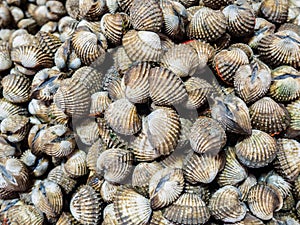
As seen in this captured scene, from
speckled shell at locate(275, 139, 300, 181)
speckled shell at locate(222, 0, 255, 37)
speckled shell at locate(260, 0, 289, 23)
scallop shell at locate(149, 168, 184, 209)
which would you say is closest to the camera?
scallop shell at locate(149, 168, 184, 209)

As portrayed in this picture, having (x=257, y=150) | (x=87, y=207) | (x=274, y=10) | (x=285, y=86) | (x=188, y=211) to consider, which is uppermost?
(x=274, y=10)

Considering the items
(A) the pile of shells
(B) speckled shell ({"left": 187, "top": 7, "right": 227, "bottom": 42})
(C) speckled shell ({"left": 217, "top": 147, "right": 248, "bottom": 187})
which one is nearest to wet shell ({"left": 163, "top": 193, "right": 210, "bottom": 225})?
(A) the pile of shells

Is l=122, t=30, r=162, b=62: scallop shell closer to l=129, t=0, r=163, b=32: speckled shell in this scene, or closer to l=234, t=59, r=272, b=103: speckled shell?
l=129, t=0, r=163, b=32: speckled shell

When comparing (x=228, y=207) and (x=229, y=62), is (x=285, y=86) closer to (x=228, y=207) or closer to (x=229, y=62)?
(x=229, y=62)

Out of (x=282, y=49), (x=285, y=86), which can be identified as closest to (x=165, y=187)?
(x=285, y=86)

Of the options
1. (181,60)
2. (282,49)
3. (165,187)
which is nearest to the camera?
(165,187)

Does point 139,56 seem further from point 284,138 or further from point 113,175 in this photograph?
point 284,138

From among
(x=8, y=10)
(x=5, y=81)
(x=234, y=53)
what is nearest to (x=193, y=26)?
(x=234, y=53)
